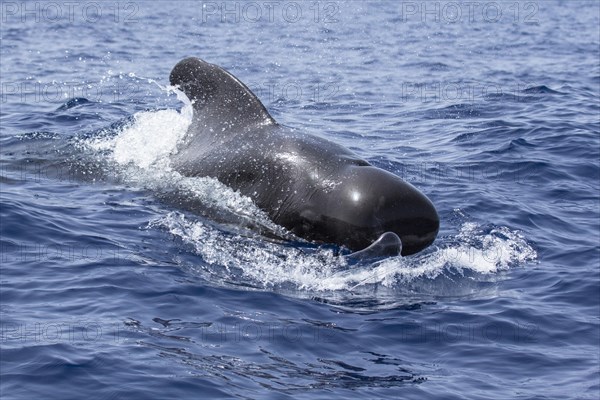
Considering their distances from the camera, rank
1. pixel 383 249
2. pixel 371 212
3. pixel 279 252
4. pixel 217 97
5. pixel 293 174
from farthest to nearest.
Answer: pixel 217 97
pixel 293 174
pixel 279 252
pixel 371 212
pixel 383 249

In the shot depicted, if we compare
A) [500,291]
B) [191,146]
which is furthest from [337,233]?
[191,146]

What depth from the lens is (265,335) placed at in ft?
37.0

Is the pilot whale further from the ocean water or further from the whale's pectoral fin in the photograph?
the ocean water

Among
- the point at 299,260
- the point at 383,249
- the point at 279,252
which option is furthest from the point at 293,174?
the point at 383,249

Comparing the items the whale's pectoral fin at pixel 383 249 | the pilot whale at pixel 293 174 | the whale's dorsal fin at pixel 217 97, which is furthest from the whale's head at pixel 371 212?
the whale's dorsal fin at pixel 217 97

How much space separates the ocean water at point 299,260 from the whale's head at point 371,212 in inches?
16.0

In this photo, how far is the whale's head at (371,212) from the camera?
44.4ft

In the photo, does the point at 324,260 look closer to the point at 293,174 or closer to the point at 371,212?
the point at 371,212

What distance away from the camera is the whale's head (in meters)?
13.5

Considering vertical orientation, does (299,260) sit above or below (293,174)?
below

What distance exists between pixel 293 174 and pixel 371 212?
5.27 ft

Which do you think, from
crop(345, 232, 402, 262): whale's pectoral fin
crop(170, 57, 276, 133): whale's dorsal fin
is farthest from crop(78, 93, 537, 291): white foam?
crop(170, 57, 276, 133): whale's dorsal fin

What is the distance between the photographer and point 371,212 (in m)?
13.6

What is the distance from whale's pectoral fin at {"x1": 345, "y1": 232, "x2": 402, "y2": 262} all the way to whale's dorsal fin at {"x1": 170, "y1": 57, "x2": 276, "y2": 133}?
3316 millimetres
